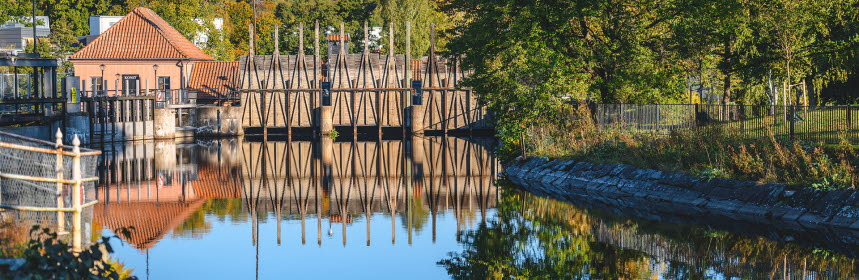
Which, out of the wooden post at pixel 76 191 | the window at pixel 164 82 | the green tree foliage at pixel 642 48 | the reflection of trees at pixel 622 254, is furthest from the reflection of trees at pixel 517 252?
the window at pixel 164 82

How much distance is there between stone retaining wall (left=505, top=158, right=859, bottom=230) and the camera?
906 inches

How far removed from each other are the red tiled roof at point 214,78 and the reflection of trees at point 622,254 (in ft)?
144

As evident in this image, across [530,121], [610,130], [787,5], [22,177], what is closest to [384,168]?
[530,121]

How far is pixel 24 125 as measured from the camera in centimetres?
4666

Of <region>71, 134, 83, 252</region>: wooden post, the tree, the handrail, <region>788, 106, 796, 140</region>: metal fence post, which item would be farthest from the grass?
the handrail

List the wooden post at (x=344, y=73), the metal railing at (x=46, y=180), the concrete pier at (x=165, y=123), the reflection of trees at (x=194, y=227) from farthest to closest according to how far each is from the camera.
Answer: the wooden post at (x=344, y=73), the concrete pier at (x=165, y=123), the reflection of trees at (x=194, y=227), the metal railing at (x=46, y=180)

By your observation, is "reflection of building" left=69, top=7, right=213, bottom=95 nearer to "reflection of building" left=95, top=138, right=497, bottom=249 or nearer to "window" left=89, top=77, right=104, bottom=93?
"window" left=89, top=77, right=104, bottom=93

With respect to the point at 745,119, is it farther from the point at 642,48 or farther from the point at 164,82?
the point at 164,82

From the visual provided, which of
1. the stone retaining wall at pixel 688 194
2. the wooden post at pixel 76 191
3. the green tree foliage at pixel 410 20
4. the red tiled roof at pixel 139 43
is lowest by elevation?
the stone retaining wall at pixel 688 194

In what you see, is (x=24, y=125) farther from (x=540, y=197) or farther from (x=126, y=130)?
(x=540, y=197)

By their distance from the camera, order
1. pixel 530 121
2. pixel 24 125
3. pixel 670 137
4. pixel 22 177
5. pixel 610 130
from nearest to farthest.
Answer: pixel 22 177 < pixel 670 137 < pixel 610 130 < pixel 530 121 < pixel 24 125

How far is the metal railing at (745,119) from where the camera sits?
2789 cm

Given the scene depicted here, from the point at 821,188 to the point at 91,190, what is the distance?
14532mm

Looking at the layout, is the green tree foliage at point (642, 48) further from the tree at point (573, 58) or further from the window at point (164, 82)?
the window at point (164, 82)
